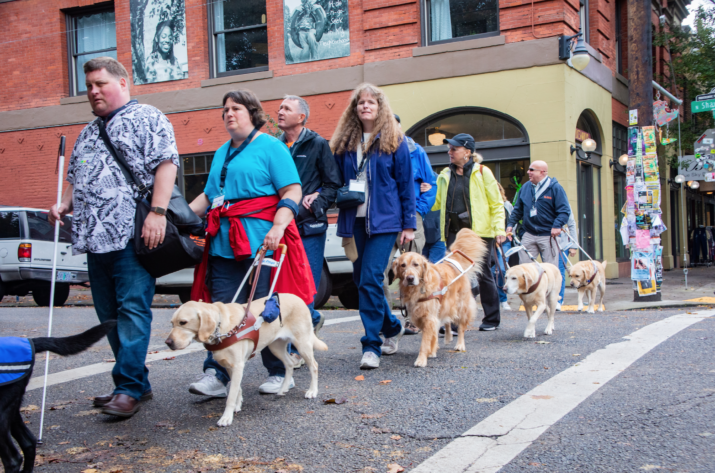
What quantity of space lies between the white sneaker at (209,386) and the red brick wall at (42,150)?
12016 mm

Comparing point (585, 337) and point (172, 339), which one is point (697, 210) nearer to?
point (585, 337)

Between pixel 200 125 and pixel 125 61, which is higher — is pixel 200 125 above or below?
below

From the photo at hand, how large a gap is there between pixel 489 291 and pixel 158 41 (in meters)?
12.5

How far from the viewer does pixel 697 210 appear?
95.2 ft

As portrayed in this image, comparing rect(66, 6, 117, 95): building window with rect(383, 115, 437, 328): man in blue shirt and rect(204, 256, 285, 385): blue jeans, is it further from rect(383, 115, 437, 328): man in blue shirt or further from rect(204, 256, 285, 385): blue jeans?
rect(204, 256, 285, 385): blue jeans

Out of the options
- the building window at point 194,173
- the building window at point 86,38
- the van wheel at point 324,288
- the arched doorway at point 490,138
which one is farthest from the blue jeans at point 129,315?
the building window at point 86,38

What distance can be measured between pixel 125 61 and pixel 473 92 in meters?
9.20

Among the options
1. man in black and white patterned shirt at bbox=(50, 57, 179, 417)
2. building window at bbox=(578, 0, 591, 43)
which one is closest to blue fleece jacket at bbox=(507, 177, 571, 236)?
man in black and white patterned shirt at bbox=(50, 57, 179, 417)

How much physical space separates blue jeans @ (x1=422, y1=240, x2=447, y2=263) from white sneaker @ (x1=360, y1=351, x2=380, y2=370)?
192 cm

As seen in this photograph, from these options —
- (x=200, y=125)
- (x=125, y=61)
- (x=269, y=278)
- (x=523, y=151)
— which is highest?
(x=125, y=61)

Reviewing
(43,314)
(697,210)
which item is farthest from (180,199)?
(697,210)

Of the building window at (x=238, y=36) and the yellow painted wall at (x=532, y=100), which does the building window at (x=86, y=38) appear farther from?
the yellow painted wall at (x=532, y=100)

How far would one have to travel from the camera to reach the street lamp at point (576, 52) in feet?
38.2

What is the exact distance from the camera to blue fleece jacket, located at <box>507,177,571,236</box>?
816 centimetres
